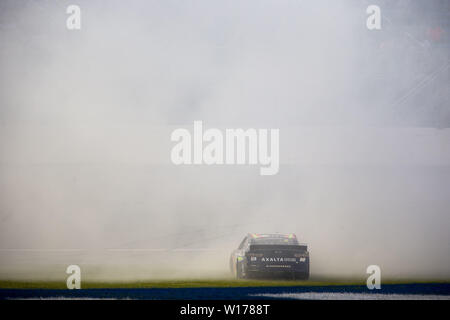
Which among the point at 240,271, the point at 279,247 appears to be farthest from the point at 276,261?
the point at 240,271

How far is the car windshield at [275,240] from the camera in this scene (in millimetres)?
12062

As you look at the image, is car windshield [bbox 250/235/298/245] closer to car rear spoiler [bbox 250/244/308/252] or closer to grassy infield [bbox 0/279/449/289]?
car rear spoiler [bbox 250/244/308/252]

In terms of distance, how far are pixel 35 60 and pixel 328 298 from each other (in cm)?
1494

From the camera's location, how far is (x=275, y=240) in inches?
480

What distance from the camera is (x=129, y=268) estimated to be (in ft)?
46.7

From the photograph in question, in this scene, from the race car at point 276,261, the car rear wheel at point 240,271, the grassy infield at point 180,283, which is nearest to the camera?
the grassy infield at point 180,283

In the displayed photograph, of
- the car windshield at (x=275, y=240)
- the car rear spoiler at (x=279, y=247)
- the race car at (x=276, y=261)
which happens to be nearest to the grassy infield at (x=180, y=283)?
the race car at (x=276, y=261)

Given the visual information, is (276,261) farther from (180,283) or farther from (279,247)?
(180,283)

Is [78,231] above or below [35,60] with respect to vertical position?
below

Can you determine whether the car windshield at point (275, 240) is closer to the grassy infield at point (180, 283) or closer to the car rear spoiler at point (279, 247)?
the car rear spoiler at point (279, 247)

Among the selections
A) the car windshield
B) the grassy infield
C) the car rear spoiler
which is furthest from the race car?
the car windshield

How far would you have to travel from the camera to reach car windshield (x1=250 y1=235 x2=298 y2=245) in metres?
12.1

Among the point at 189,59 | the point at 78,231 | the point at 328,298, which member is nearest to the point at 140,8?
the point at 189,59

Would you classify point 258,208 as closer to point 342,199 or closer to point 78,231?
point 342,199
